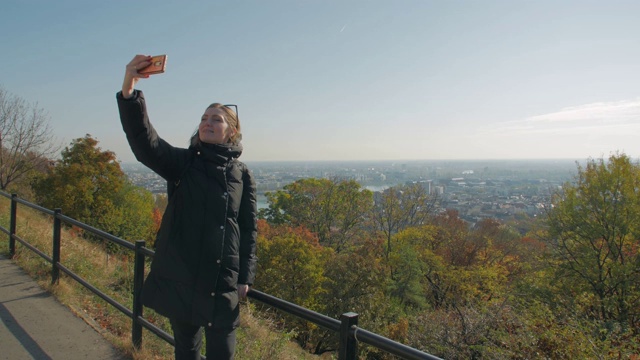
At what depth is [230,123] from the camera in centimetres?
237

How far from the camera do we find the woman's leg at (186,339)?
2.30 meters

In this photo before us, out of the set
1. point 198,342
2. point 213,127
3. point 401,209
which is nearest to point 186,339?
point 198,342

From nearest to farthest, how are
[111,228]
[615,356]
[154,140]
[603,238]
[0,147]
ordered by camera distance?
[154,140], [615,356], [603,238], [0,147], [111,228]

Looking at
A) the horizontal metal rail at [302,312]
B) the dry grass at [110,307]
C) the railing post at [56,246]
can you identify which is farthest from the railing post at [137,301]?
the railing post at [56,246]

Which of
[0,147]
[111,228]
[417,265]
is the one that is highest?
[0,147]

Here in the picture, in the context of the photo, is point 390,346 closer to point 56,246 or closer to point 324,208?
point 56,246

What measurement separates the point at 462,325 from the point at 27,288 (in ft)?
41.9

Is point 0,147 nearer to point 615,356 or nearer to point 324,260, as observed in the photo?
point 324,260

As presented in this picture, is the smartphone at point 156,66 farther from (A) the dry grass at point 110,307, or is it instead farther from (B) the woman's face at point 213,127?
(A) the dry grass at point 110,307

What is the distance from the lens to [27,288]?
510 cm

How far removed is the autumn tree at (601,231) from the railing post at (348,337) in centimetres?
2024

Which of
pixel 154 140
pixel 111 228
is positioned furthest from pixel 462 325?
pixel 111 228

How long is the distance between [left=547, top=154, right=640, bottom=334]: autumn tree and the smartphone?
21.1 metres

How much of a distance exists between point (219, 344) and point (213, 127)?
1.13 metres
